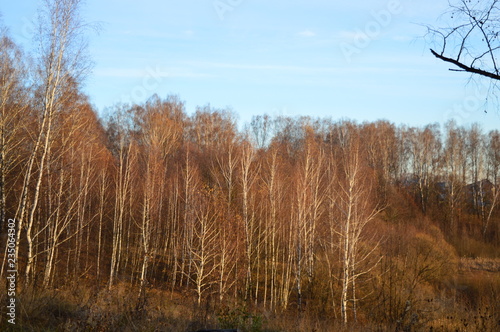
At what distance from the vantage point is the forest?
8008 mm

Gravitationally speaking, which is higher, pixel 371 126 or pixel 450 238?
A: pixel 371 126

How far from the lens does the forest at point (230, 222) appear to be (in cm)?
801

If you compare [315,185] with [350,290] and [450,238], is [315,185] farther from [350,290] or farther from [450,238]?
[450,238]

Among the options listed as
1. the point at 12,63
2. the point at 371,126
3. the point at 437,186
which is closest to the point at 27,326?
the point at 12,63

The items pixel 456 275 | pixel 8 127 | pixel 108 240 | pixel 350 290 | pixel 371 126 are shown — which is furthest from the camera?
pixel 371 126

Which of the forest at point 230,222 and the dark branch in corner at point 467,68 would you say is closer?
the dark branch in corner at point 467,68

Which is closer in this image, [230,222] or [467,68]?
[467,68]

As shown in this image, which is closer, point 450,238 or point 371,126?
point 450,238

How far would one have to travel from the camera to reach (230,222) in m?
19.9

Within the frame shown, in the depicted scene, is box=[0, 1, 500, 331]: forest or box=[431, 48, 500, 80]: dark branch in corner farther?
box=[0, 1, 500, 331]: forest

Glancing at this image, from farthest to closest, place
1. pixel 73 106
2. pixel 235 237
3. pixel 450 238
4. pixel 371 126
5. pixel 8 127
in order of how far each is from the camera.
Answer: pixel 371 126 → pixel 450 238 → pixel 235 237 → pixel 8 127 → pixel 73 106

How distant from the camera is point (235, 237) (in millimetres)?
20391

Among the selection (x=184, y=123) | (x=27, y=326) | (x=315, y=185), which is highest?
(x=184, y=123)

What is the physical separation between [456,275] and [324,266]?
1055 cm
